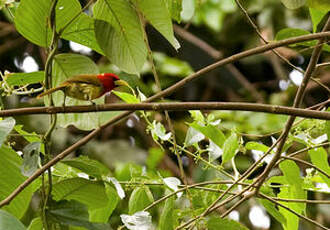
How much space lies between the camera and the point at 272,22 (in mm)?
3637

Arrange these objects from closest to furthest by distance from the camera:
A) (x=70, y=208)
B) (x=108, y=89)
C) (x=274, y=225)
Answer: (x=70, y=208), (x=108, y=89), (x=274, y=225)

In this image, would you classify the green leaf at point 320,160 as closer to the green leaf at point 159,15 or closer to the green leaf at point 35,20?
the green leaf at point 159,15

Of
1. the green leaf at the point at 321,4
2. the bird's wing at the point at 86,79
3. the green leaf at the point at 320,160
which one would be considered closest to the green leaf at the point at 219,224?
the green leaf at the point at 320,160

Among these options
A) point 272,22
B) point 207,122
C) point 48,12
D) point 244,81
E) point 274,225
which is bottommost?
point 274,225

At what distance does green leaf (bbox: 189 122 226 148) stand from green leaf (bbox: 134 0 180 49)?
0.88 feet

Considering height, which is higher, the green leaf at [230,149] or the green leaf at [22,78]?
the green leaf at [22,78]

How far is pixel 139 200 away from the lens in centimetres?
119

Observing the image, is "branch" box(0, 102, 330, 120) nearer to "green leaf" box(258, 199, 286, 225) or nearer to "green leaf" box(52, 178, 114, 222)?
"green leaf" box(52, 178, 114, 222)

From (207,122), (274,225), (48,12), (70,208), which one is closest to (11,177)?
(70,208)

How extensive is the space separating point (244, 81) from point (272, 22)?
16.2 inches

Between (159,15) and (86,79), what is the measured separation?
183mm

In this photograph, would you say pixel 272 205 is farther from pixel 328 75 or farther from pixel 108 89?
pixel 328 75

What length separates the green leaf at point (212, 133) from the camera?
122cm

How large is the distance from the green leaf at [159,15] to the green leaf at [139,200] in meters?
0.35
